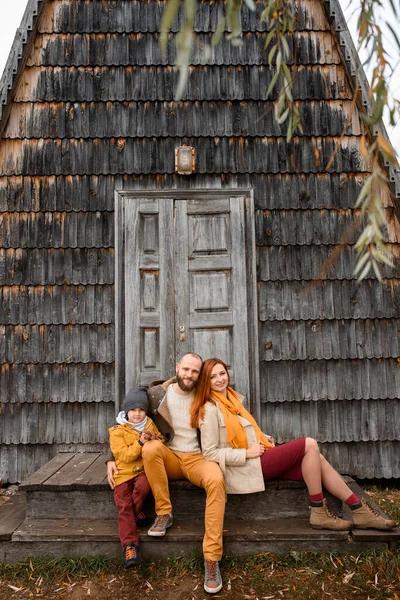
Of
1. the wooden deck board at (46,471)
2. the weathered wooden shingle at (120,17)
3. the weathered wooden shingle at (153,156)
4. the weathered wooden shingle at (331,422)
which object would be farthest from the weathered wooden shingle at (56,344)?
the weathered wooden shingle at (120,17)

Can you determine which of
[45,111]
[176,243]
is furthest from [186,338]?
[45,111]

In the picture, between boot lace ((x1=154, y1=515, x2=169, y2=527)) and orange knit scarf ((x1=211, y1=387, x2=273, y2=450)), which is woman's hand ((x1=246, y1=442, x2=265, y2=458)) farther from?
boot lace ((x1=154, y1=515, x2=169, y2=527))

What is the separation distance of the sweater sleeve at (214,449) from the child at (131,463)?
1.05ft

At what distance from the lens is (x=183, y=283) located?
4684mm

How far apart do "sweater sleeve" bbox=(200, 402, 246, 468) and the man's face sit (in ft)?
0.76

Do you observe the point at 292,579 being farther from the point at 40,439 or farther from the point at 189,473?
the point at 40,439

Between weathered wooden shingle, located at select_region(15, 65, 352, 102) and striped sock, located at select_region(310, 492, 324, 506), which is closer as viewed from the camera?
striped sock, located at select_region(310, 492, 324, 506)

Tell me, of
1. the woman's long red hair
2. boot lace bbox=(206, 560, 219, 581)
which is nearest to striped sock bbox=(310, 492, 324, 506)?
boot lace bbox=(206, 560, 219, 581)

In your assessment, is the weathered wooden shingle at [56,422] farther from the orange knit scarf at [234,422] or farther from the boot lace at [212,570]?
the boot lace at [212,570]

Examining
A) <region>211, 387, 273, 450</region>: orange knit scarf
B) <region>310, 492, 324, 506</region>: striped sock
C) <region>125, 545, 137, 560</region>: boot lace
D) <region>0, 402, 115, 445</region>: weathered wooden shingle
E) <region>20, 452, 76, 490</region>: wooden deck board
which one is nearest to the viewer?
<region>125, 545, 137, 560</region>: boot lace

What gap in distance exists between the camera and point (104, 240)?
468cm

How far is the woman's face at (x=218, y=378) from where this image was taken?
334cm

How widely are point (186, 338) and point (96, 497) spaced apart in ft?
5.51

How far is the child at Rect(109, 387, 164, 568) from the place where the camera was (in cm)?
303
